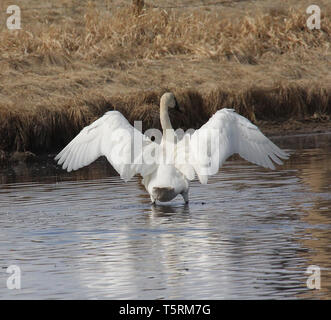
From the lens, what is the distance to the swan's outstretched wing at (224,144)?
11617 mm

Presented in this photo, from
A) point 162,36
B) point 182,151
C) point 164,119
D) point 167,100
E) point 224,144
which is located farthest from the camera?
point 162,36

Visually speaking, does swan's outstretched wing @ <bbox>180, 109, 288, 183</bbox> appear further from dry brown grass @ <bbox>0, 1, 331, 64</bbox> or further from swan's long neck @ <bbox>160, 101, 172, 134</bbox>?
dry brown grass @ <bbox>0, 1, 331, 64</bbox>

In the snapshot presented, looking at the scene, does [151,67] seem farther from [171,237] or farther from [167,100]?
[171,237]

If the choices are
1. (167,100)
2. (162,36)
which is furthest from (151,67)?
(167,100)

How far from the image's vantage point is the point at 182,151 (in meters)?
12.2

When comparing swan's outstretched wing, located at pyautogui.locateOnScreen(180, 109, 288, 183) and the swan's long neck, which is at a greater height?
the swan's long neck

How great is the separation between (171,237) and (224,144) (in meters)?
1.78

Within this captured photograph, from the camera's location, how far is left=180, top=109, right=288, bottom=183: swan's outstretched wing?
11617 mm

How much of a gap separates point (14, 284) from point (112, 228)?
8.53ft

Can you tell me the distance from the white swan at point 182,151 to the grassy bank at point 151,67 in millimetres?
5233

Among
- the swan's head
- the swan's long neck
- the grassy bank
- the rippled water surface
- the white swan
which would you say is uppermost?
the grassy bank

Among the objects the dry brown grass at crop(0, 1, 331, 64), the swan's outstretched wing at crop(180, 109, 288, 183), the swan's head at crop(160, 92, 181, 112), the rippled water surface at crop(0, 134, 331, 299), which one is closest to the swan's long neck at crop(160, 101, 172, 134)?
the swan's head at crop(160, 92, 181, 112)

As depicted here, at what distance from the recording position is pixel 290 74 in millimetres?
22172
